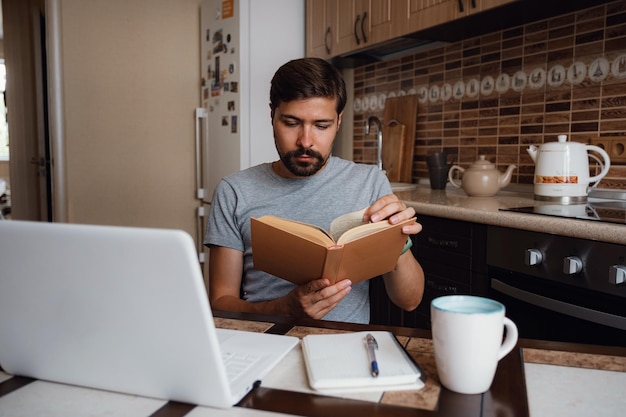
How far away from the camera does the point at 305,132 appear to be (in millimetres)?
1420

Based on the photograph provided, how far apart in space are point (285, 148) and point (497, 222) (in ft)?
2.40

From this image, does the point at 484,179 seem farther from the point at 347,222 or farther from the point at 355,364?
the point at 355,364

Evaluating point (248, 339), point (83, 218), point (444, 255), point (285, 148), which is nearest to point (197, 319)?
point (248, 339)

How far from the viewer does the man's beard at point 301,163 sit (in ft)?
4.74

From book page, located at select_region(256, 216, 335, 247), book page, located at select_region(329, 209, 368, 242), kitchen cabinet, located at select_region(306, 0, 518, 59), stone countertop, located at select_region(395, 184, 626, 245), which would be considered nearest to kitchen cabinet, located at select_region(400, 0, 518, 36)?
kitchen cabinet, located at select_region(306, 0, 518, 59)

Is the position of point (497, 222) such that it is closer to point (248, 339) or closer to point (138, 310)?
point (248, 339)

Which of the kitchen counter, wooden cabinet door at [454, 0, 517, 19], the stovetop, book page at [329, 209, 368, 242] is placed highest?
wooden cabinet door at [454, 0, 517, 19]

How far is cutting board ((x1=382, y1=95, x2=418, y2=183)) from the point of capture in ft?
9.65

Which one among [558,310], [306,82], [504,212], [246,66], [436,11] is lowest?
[558,310]

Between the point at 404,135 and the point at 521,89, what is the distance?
0.74 meters

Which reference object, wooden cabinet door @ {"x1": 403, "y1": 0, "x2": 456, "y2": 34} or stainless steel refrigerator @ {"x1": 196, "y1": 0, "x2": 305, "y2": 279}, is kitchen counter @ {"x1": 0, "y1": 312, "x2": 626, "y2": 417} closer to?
wooden cabinet door @ {"x1": 403, "y1": 0, "x2": 456, "y2": 34}

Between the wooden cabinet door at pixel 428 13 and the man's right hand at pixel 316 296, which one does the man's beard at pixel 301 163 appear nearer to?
the man's right hand at pixel 316 296

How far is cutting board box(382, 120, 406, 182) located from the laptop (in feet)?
7.81

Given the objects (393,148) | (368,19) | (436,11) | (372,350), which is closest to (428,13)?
(436,11)
